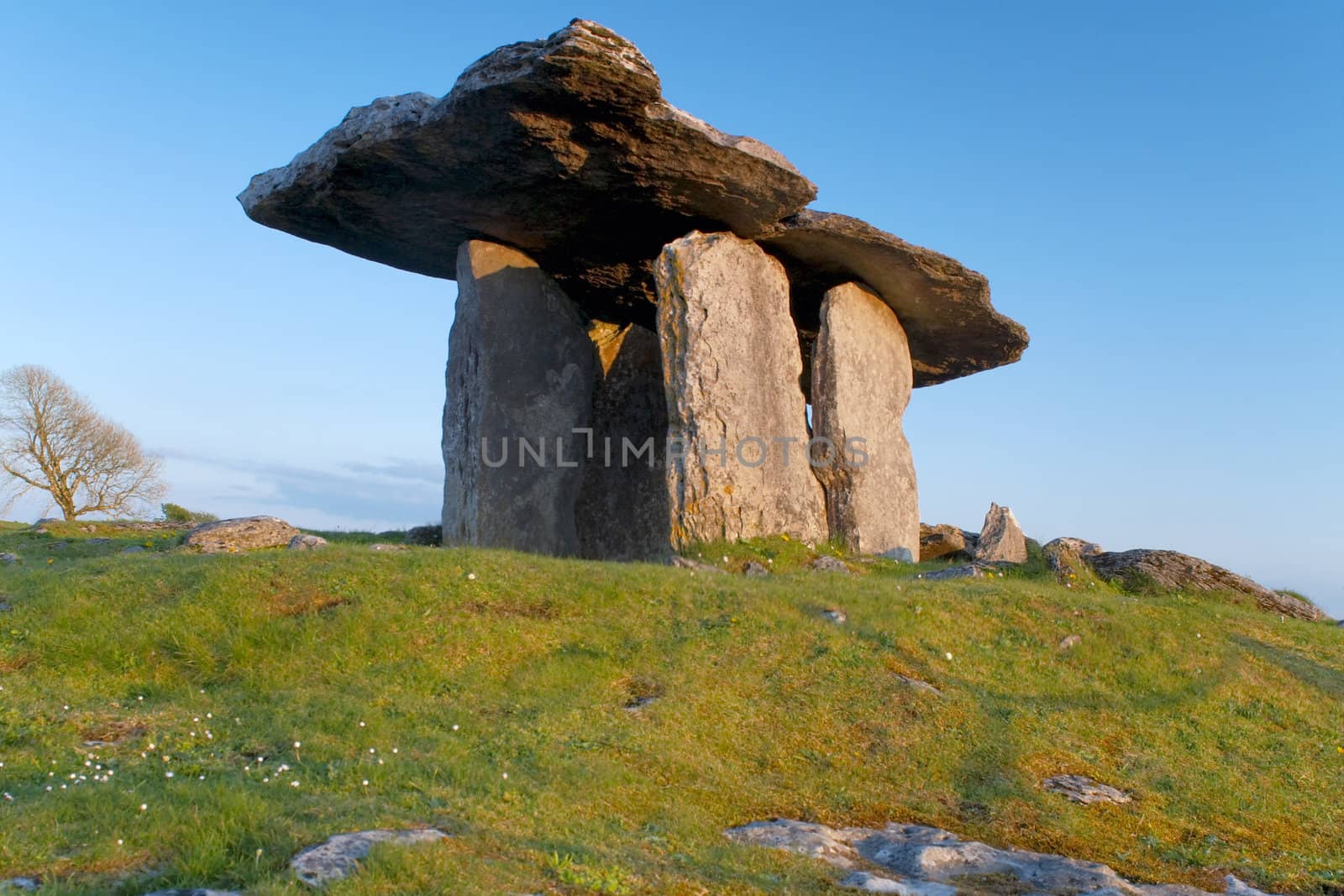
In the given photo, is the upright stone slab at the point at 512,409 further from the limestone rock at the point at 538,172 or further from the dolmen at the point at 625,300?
the limestone rock at the point at 538,172

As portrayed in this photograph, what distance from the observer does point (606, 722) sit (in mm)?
8164

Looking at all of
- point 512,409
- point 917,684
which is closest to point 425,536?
point 512,409

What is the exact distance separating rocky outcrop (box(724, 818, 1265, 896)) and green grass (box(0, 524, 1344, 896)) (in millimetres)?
223

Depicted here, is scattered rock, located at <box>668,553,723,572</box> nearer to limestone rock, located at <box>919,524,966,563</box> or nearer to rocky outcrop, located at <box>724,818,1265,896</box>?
rocky outcrop, located at <box>724,818,1265,896</box>

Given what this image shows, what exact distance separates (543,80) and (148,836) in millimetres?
10063

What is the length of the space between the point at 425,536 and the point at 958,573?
9452 mm

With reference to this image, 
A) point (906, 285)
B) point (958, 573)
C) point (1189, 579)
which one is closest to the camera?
point (958, 573)

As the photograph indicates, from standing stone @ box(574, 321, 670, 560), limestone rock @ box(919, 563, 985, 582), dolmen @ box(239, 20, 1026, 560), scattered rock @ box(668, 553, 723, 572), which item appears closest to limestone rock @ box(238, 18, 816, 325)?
dolmen @ box(239, 20, 1026, 560)

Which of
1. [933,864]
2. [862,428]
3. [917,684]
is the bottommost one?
[933,864]

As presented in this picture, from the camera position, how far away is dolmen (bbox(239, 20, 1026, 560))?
1477cm

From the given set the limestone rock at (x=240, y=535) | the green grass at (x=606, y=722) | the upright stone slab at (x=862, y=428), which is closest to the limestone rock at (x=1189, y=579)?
the green grass at (x=606, y=722)

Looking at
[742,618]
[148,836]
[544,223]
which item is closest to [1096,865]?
[742,618]

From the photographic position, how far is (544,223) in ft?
57.1

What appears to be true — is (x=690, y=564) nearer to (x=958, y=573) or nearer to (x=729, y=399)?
(x=729, y=399)
